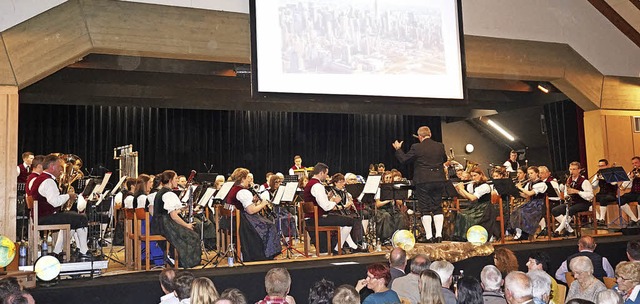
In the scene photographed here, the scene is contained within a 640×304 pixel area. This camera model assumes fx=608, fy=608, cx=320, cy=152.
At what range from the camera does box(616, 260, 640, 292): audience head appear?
400 centimetres

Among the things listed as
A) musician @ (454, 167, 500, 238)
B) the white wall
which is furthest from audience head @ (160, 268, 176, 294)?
the white wall

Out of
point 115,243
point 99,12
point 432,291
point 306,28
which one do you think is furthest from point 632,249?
point 115,243

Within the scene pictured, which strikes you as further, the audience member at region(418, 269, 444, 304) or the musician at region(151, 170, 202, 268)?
the musician at region(151, 170, 202, 268)

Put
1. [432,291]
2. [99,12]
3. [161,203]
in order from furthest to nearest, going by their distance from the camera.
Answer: [99,12], [161,203], [432,291]

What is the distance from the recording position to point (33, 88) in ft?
40.5

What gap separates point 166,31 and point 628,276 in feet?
20.8

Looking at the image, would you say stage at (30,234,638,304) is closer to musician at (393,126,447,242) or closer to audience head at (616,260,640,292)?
musician at (393,126,447,242)

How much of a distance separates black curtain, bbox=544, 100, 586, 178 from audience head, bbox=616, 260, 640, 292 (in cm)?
1028

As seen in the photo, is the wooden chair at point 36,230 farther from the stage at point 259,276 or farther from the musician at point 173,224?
the musician at point 173,224

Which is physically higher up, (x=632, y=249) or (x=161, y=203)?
(x=161, y=203)

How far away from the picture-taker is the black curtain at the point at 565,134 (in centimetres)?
1377

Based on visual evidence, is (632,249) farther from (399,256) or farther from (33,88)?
(33,88)

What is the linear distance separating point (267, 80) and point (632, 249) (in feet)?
15.3

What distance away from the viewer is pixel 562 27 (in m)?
11.0
